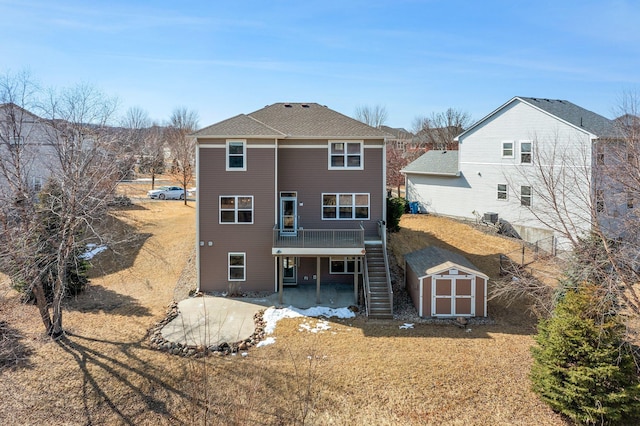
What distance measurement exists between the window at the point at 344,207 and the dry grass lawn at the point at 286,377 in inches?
219

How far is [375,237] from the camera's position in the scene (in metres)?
19.0

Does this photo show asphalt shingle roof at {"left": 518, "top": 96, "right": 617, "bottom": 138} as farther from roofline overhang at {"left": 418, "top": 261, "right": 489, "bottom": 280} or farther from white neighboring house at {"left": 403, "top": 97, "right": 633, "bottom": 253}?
roofline overhang at {"left": 418, "top": 261, "right": 489, "bottom": 280}

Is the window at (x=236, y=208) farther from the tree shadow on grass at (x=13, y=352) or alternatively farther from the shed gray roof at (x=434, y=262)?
the tree shadow on grass at (x=13, y=352)

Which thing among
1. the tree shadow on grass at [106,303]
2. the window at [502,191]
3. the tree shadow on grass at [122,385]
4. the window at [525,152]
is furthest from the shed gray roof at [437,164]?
the tree shadow on grass at [122,385]

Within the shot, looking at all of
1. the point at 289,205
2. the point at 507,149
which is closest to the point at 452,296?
the point at 289,205

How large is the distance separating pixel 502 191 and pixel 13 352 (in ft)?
88.9

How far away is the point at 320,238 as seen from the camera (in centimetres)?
1800

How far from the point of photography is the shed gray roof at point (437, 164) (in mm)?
30706

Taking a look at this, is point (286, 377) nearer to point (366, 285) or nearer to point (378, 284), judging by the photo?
point (366, 285)

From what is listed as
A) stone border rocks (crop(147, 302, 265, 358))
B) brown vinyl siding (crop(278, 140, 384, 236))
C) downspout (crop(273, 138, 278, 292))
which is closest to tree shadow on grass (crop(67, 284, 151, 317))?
stone border rocks (crop(147, 302, 265, 358))

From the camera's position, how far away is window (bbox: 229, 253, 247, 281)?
18.4 m

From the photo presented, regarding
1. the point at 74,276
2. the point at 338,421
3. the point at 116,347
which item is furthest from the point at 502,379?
the point at 74,276

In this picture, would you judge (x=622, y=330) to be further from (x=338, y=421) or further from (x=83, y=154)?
(x=83, y=154)

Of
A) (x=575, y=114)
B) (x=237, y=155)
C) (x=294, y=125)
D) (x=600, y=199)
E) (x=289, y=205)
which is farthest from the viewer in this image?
(x=575, y=114)
